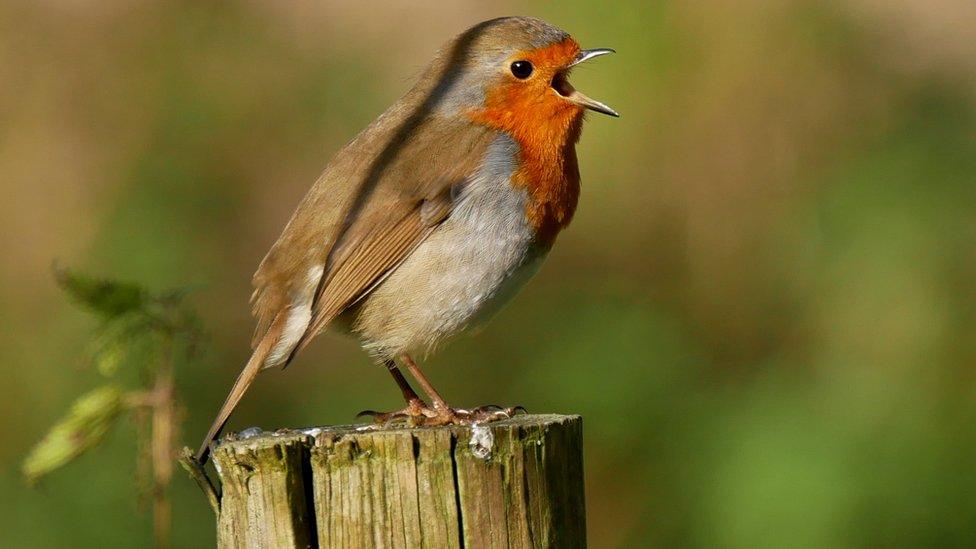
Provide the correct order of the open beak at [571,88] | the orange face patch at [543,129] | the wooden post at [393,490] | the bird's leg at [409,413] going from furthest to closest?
the open beak at [571,88]
the orange face patch at [543,129]
the bird's leg at [409,413]
the wooden post at [393,490]

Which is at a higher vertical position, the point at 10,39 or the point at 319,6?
the point at 319,6

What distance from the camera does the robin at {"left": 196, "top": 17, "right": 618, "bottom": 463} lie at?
3.89 metres

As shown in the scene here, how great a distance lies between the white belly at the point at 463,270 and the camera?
12.7 ft

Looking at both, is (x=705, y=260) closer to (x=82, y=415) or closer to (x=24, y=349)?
(x=24, y=349)

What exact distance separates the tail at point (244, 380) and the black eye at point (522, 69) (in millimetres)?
1113

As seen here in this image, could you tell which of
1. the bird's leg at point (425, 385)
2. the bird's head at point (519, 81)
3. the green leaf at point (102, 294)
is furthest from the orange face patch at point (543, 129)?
the green leaf at point (102, 294)

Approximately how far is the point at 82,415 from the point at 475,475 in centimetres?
113

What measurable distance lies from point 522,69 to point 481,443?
178cm

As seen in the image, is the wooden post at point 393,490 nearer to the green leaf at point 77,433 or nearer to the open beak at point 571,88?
the green leaf at point 77,433

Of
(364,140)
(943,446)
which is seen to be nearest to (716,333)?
(943,446)

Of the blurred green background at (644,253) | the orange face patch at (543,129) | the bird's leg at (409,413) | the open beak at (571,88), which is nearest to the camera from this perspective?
the bird's leg at (409,413)

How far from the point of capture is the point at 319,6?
800 centimetres

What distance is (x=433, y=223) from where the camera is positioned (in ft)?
12.9

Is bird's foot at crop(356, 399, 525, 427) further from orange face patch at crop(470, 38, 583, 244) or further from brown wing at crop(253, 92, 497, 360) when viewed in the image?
orange face patch at crop(470, 38, 583, 244)
